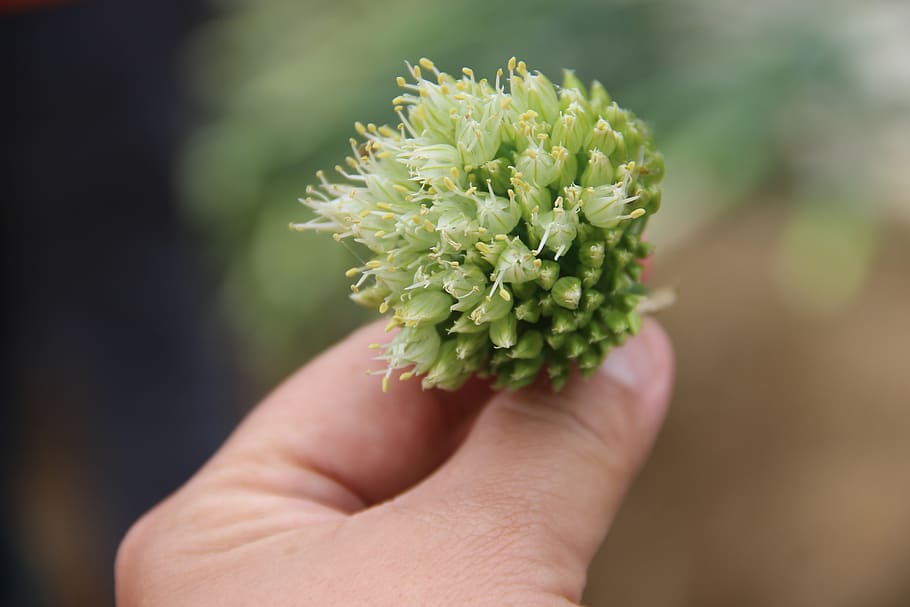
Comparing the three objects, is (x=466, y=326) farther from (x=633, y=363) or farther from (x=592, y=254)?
(x=633, y=363)

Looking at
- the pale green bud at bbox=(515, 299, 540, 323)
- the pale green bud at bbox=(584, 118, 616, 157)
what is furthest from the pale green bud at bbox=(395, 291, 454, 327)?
the pale green bud at bbox=(584, 118, 616, 157)

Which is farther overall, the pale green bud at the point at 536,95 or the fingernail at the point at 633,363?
the fingernail at the point at 633,363

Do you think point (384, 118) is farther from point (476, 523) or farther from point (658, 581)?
point (476, 523)

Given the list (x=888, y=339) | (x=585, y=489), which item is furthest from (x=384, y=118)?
(x=585, y=489)

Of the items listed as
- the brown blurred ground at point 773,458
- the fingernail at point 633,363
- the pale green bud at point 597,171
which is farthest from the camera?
the brown blurred ground at point 773,458

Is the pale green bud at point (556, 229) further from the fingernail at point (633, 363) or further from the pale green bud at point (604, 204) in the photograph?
the fingernail at point (633, 363)

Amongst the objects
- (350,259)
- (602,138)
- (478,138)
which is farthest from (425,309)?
(350,259)

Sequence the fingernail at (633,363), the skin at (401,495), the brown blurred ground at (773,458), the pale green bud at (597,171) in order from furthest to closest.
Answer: the brown blurred ground at (773,458) → the fingernail at (633,363) → the pale green bud at (597,171) → the skin at (401,495)

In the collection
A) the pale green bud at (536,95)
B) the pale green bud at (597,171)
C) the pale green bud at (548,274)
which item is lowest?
the pale green bud at (548,274)

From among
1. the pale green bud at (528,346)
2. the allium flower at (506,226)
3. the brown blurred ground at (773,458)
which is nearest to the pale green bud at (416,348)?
the allium flower at (506,226)
